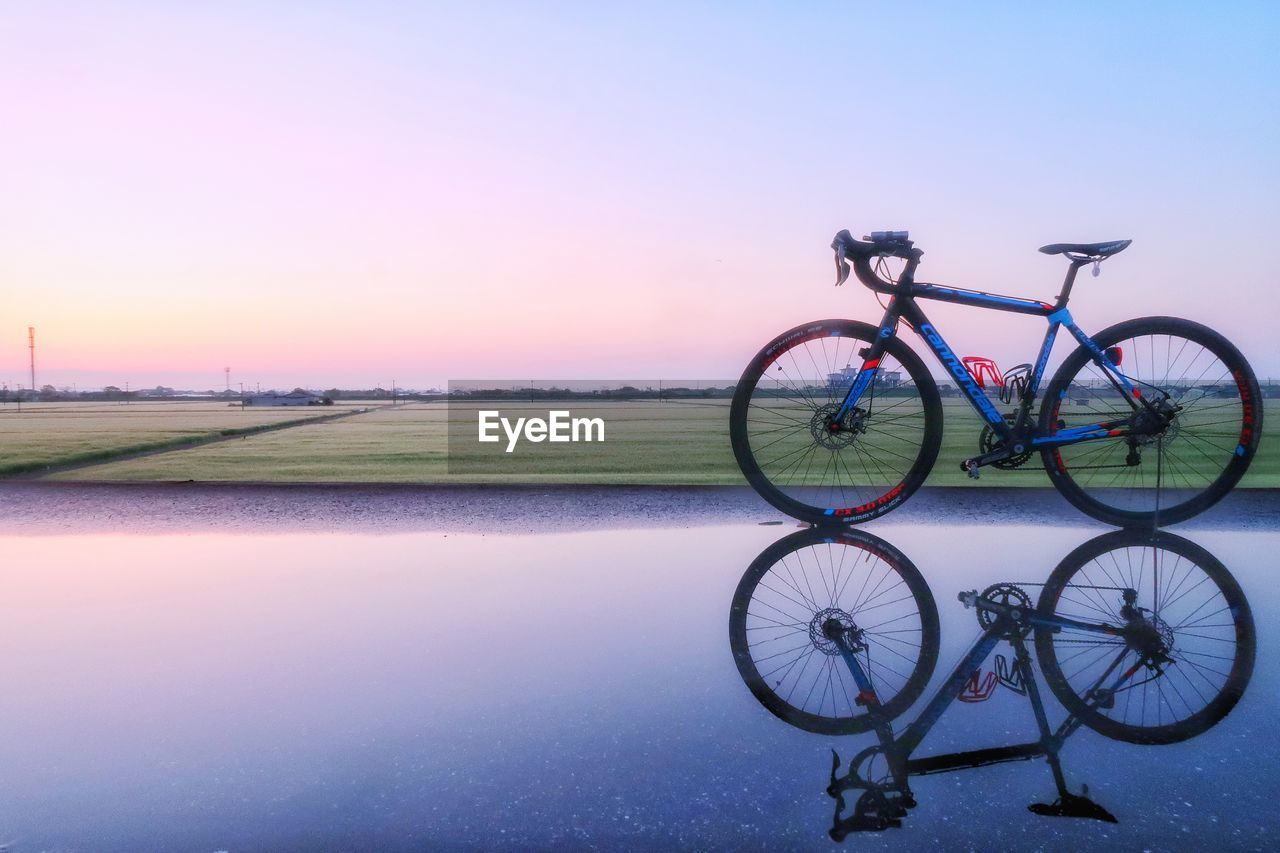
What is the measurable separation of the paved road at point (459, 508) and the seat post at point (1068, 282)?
6.01 feet

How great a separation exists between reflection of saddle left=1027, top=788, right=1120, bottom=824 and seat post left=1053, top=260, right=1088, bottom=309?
139 inches

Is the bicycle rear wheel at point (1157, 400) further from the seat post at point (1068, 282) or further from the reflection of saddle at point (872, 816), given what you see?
the reflection of saddle at point (872, 816)

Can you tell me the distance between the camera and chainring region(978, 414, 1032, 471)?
466 centimetres

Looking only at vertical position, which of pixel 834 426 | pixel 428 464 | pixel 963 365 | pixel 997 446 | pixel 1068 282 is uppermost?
pixel 1068 282

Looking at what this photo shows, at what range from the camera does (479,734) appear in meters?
2.22

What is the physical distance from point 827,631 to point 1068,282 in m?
2.91

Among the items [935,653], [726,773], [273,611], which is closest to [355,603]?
[273,611]

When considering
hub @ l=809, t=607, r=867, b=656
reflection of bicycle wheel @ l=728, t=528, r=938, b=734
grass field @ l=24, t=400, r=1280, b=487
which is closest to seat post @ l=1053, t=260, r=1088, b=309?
reflection of bicycle wheel @ l=728, t=528, r=938, b=734

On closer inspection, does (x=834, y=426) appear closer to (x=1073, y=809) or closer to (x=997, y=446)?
(x=997, y=446)

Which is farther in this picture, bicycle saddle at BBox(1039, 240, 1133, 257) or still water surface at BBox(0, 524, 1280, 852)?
bicycle saddle at BBox(1039, 240, 1133, 257)

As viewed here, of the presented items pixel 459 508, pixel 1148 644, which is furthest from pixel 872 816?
pixel 459 508

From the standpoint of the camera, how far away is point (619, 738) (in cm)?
220

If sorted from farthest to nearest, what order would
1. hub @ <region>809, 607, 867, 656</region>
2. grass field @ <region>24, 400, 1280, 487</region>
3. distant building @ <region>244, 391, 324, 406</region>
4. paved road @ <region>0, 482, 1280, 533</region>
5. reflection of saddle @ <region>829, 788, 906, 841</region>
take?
distant building @ <region>244, 391, 324, 406</region>, grass field @ <region>24, 400, 1280, 487</region>, paved road @ <region>0, 482, 1280, 533</region>, hub @ <region>809, 607, 867, 656</region>, reflection of saddle @ <region>829, 788, 906, 841</region>

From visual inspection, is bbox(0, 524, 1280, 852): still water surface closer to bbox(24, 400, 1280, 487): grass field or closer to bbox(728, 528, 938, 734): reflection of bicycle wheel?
bbox(728, 528, 938, 734): reflection of bicycle wheel
